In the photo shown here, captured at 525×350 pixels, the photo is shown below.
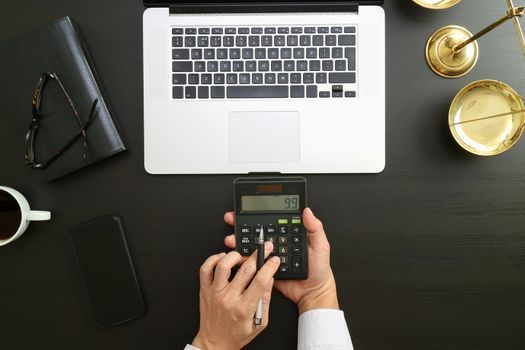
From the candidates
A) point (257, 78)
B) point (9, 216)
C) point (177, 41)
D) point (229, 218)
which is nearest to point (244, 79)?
point (257, 78)

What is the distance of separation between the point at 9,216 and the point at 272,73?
0.48 meters

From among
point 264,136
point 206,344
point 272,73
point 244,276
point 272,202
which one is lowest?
point 206,344

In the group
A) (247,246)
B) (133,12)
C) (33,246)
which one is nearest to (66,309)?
(33,246)

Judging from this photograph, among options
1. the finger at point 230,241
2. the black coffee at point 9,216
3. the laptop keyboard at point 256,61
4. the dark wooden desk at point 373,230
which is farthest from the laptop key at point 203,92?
the black coffee at point 9,216

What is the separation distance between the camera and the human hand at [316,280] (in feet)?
2.06

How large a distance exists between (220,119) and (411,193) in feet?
1.12

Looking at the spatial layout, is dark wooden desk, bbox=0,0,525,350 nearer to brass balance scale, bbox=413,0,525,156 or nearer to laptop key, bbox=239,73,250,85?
brass balance scale, bbox=413,0,525,156

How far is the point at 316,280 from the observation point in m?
0.64

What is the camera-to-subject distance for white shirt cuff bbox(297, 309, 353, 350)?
0.61 metres

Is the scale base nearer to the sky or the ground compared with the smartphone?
nearer to the sky

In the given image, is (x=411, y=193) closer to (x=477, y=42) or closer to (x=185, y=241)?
(x=477, y=42)

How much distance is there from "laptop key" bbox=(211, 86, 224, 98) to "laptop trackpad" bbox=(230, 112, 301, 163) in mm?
35

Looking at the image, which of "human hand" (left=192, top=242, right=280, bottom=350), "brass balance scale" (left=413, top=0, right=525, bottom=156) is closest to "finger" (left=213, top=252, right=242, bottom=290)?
"human hand" (left=192, top=242, right=280, bottom=350)

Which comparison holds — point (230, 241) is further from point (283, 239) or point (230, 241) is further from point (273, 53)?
point (273, 53)
